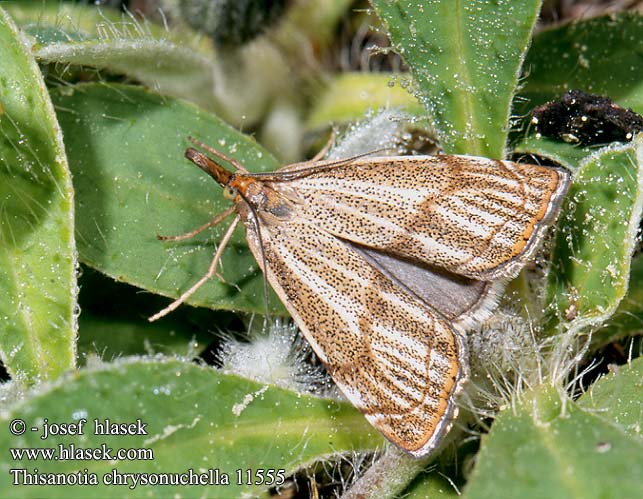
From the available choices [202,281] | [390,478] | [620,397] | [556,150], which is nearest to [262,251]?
[202,281]

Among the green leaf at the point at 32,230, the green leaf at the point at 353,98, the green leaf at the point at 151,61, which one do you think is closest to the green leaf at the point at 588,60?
the green leaf at the point at 353,98

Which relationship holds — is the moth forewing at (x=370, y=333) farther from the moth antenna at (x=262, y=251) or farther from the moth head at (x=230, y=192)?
the moth head at (x=230, y=192)

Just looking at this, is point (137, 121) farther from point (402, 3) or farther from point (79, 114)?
point (402, 3)

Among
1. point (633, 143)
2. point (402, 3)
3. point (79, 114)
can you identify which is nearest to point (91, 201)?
point (79, 114)

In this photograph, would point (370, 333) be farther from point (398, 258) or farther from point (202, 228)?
point (202, 228)

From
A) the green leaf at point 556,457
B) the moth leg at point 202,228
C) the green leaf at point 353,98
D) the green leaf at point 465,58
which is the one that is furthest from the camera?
the green leaf at point 353,98

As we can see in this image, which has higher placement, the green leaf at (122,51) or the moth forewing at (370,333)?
the green leaf at (122,51)
